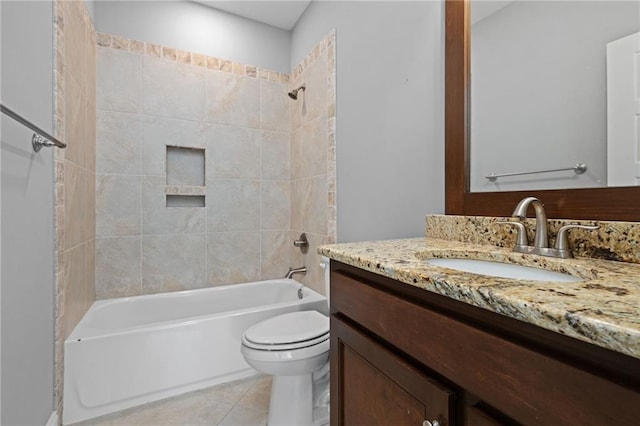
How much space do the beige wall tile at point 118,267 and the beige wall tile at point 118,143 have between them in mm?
494

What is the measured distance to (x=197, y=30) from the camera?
2279 millimetres

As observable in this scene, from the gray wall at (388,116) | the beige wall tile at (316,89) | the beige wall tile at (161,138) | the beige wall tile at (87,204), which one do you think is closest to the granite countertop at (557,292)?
the gray wall at (388,116)

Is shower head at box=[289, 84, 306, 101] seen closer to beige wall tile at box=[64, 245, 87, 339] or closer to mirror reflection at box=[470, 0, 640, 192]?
mirror reflection at box=[470, 0, 640, 192]

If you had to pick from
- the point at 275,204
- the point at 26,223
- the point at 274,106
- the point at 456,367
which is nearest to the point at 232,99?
the point at 274,106

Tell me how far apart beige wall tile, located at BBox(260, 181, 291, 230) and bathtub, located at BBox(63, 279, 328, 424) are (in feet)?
2.57

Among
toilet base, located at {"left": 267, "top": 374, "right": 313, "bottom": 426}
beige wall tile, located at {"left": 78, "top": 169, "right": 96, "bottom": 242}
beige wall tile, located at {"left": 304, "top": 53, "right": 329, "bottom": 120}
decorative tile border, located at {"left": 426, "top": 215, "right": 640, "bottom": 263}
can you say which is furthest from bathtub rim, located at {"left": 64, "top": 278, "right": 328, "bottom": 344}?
beige wall tile, located at {"left": 304, "top": 53, "right": 329, "bottom": 120}

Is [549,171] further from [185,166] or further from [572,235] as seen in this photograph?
[185,166]

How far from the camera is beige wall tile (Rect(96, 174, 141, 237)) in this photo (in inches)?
79.4

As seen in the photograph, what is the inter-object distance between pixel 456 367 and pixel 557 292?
201 mm

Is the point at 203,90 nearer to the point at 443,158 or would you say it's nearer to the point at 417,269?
the point at 443,158

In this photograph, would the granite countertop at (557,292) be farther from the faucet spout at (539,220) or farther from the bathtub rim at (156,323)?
the bathtub rim at (156,323)

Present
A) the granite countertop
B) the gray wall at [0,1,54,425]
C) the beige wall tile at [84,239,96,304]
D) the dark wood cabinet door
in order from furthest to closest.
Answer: the beige wall tile at [84,239,96,304]
the gray wall at [0,1,54,425]
the dark wood cabinet door
the granite countertop

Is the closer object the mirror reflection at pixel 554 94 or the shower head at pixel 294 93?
the mirror reflection at pixel 554 94

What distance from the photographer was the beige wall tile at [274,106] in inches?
99.7
